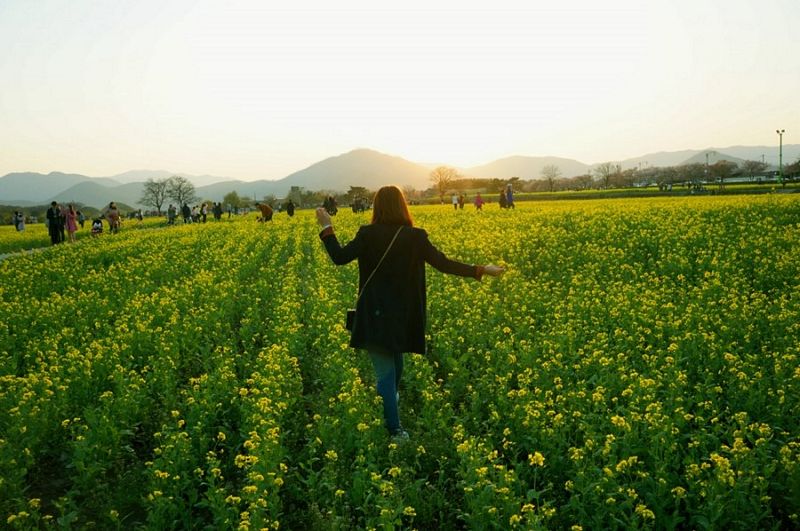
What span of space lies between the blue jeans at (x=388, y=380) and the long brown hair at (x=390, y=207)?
4.76 feet

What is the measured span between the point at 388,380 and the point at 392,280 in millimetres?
1143

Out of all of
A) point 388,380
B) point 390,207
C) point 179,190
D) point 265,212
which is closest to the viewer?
point 390,207

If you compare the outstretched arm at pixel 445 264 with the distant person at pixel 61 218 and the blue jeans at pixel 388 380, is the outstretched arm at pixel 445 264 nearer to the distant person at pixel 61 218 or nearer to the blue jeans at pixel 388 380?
the blue jeans at pixel 388 380

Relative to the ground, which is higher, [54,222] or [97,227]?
[54,222]

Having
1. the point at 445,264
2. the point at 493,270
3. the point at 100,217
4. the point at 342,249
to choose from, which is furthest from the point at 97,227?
the point at 493,270

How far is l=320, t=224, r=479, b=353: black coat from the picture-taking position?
631cm

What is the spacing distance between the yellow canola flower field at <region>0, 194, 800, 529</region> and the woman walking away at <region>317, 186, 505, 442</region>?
2.85 feet

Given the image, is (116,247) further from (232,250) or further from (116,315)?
(116,315)

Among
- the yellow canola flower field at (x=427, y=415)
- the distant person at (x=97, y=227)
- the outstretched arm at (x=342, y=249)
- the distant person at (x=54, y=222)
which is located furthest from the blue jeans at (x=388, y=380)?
the distant person at (x=97, y=227)

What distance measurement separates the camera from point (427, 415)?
6.88 m

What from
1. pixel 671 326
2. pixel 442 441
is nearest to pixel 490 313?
pixel 671 326

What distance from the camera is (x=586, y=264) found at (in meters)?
16.5

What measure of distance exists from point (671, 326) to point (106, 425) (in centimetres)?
836

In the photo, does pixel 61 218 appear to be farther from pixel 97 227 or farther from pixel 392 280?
pixel 392 280
